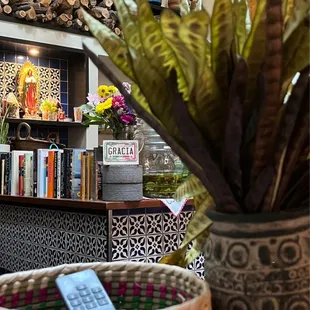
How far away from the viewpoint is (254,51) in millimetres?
592

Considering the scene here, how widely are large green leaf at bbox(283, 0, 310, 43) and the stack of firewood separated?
378 cm

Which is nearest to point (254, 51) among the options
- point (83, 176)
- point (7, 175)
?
point (83, 176)

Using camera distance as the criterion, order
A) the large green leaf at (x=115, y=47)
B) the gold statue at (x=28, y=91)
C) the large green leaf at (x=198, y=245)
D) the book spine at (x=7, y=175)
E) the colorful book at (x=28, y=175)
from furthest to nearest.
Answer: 1. the gold statue at (x=28, y=91)
2. the book spine at (x=7, y=175)
3. the colorful book at (x=28, y=175)
4. the large green leaf at (x=198, y=245)
5. the large green leaf at (x=115, y=47)

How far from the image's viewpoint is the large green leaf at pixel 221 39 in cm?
58

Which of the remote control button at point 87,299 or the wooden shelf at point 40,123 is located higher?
the wooden shelf at point 40,123

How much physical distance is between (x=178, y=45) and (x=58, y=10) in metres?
4.07

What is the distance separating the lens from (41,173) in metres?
2.32

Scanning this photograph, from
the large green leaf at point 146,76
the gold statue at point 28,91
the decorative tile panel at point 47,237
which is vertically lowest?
the decorative tile panel at point 47,237

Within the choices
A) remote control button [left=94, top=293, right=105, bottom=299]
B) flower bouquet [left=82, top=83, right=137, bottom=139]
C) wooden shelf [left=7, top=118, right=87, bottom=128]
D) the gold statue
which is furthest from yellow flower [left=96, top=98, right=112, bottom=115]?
the gold statue

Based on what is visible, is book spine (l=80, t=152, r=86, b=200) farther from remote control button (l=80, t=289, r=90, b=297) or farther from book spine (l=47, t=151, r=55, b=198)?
remote control button (l=80, t=289, r=90, b=297)

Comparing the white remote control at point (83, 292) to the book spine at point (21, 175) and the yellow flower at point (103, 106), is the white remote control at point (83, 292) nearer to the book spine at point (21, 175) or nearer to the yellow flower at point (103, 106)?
the yellow flower at point (103, 106)

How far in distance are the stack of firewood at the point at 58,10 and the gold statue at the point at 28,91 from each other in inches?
Result: 18.4

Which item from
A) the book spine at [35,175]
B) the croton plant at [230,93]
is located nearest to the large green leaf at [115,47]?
the croton plant at [230,93]

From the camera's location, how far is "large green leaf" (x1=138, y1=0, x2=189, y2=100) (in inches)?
22.5
